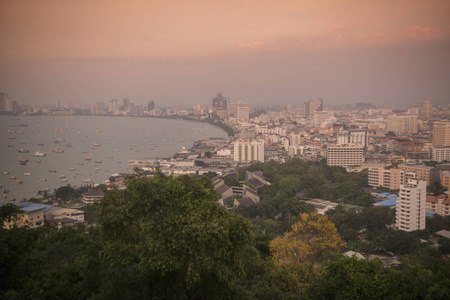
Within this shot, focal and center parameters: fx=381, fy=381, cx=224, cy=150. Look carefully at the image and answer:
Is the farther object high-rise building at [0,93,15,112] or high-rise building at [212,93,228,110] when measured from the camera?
high-rise building at [212,93,228,110]

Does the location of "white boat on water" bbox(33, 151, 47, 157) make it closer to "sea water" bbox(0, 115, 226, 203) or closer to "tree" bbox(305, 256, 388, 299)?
"sea water" bbox(0, 115, 226, 203)

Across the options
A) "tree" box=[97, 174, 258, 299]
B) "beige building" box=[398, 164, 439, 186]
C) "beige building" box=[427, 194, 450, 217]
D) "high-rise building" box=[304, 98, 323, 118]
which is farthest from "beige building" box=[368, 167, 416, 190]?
"high-rise building" box=[304, 98, 323, 118]

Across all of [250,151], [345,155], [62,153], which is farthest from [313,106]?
[62,153]

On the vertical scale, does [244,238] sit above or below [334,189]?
above

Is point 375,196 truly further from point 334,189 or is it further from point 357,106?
point 357,106

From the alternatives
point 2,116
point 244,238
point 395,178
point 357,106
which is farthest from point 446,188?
point 357,106

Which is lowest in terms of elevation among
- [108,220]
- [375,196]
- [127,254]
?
[375,196]

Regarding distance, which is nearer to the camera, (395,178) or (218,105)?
(395,178)

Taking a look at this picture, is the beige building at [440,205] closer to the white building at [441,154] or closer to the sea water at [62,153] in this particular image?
the white building at [441,154]
